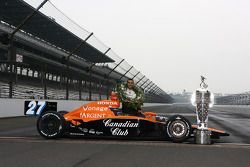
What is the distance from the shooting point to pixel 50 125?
24.5 feet

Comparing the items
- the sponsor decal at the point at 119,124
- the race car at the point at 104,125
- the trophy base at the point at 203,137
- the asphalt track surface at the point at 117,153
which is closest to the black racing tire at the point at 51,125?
the race car at the point at 104,125

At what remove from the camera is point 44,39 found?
23.0m


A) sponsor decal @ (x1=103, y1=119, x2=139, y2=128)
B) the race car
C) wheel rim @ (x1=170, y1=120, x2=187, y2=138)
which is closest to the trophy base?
the race car

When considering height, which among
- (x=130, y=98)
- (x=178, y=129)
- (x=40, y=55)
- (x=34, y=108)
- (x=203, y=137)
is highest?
(x=40, y=55)

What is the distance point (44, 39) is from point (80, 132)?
653 inches

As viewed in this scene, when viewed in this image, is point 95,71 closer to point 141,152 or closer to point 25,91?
point 25,91

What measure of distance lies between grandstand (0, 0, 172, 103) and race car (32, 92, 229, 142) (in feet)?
26.0

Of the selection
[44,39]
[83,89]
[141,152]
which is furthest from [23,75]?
[141,152]

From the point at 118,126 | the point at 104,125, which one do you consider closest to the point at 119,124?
the point at 118,126

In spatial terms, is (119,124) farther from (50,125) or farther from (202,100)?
(202,100)

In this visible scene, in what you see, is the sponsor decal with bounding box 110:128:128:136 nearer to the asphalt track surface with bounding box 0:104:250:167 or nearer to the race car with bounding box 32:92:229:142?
the race car with bounding box 32:92:229:142

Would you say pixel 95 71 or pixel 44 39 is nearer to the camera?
pixel 44 39

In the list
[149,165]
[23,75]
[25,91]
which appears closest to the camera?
[149,165]

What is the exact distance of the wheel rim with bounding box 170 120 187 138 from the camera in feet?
23.3
